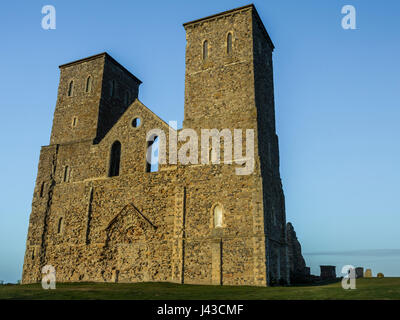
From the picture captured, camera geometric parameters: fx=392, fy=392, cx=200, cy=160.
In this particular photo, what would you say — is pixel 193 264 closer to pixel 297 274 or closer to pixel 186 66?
pixel 297 274

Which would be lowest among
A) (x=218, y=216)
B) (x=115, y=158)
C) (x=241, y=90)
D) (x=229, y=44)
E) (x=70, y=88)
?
(x=218, y=216)

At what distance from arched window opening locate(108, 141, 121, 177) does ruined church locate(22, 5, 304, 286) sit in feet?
0.25

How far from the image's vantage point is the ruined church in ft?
70.8

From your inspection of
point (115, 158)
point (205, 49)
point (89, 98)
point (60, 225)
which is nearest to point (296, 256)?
point (115, 158)

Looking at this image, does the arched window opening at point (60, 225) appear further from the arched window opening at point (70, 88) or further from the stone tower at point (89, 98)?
the arched window opening at point (70, 88)

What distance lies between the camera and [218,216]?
22.2 metres

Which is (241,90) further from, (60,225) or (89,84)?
(60,225)

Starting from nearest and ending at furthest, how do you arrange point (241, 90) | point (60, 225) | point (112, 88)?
point (241, 90) < point (60, 225) < point (112, 88)

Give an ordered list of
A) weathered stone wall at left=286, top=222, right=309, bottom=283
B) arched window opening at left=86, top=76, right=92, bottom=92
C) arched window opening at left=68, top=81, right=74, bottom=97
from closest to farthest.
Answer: weathered stone wall at left=286, top=222, right=309, bottom=283
arched window opening at left=86, top=76, right=92, bottom=92
arched window opening at left=68, top=81, right=74, bottom=97

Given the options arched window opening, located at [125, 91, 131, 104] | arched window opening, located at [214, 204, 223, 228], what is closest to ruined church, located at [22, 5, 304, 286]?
arched window opening, located at [214, 204, 223, 228]

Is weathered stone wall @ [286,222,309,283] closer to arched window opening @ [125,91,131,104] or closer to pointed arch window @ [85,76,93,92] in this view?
arched window opening @ [125,91,131,104]

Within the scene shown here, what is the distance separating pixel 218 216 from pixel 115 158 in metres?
9.44

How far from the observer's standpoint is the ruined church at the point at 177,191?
2159 centimetres

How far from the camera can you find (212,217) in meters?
22.2
